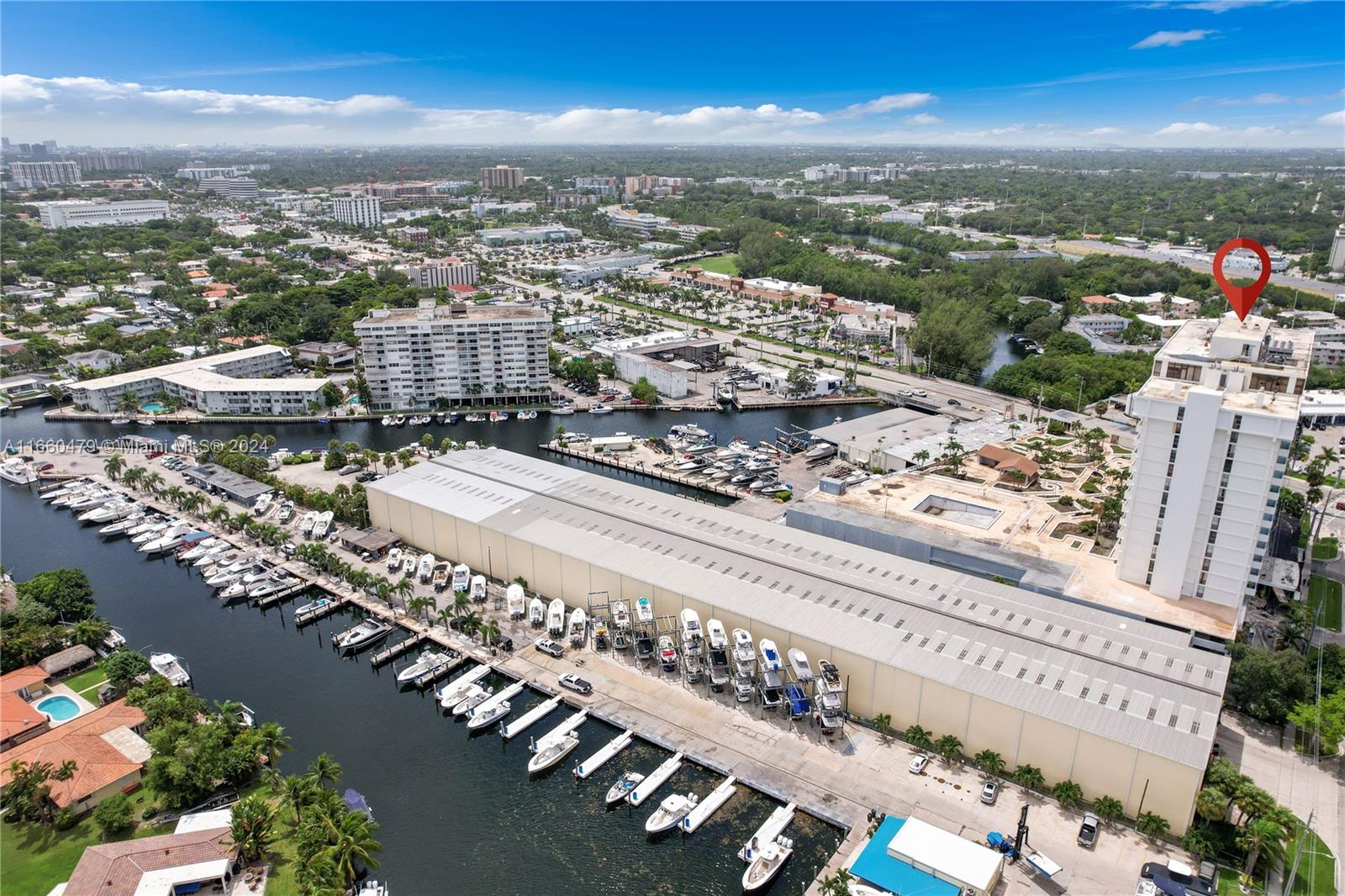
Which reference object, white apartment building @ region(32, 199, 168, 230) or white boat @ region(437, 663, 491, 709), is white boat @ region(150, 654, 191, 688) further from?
white apartment building @ region(32, 199, 168, 230)

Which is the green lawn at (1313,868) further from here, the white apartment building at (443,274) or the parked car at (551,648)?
the white apartment building at (443,274)

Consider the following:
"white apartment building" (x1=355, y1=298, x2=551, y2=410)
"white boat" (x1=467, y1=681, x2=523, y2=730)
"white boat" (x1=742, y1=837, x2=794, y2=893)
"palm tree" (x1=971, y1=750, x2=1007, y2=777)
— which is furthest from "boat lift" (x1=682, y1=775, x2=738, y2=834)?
"white apartment building" (x1=355, y1=298, x2=551, y2=410)

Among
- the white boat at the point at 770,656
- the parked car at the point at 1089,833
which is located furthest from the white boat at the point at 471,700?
the parked car at the point at 1089,833

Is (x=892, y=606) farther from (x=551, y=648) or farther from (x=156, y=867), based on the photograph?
(x=156, y=867)

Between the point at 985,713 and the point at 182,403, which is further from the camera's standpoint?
the point at 182,403

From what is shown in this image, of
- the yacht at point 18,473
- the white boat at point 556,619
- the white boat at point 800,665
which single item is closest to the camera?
the white boat at point 800,665

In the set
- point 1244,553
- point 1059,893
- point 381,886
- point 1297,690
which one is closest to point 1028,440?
point 1244,553

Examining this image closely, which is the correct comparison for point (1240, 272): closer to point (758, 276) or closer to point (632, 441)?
point (758, 276)
